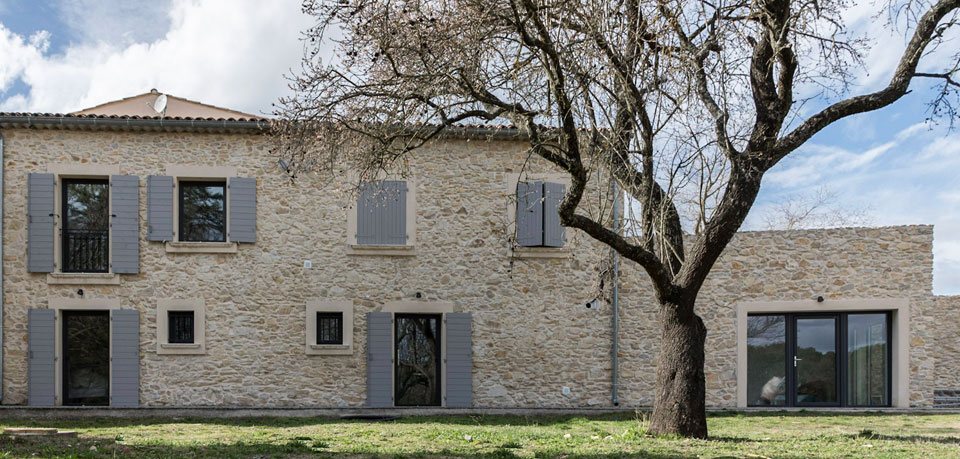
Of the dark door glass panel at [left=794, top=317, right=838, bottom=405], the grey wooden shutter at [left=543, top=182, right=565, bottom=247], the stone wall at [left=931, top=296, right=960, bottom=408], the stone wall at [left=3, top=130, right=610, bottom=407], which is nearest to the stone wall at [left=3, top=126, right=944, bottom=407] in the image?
the stone wall at [left=3, top=130, right=610, bottom=407]

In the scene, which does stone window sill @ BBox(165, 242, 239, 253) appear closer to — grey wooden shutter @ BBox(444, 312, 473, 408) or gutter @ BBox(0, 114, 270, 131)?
gutter @ BBox(0, 114, 270, 131)

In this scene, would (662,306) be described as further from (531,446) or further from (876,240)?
(876,240)

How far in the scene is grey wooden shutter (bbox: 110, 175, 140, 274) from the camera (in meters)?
11.7

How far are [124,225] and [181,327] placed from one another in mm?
2014

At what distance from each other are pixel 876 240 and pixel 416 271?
831 centimetres

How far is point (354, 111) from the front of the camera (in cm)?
785

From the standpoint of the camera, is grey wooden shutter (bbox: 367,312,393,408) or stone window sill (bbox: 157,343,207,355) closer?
stone window sill (bbox: 157,343,207,355)

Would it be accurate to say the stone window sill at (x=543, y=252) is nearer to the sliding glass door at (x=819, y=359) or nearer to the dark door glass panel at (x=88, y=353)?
the sliding glass door at (x=819, y=359)

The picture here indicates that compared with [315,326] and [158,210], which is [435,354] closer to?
[315,326]

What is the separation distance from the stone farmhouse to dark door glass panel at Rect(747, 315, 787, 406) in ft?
0.13

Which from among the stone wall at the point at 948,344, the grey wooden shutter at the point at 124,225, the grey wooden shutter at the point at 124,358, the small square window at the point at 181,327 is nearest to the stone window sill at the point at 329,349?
the small square window at the point at 181,327

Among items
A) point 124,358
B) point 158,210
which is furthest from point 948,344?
point 124,358

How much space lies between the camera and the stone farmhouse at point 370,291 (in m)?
11.7

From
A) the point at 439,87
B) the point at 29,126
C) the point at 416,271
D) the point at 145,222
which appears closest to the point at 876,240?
the point at 416,271
